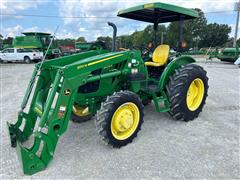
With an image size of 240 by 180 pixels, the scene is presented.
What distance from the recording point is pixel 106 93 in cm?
368

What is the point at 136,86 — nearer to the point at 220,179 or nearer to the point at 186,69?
the point at 186,69

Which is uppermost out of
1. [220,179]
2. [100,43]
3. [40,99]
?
[100,43]

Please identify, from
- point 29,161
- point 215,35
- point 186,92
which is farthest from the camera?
point 215,35

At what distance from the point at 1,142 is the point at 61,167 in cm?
135

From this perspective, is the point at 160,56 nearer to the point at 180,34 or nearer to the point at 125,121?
the point at 180,34

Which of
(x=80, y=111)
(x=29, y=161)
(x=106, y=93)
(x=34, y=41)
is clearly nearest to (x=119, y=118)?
(x=106, y=93)

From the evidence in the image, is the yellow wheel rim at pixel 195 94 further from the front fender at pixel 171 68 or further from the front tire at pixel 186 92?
the front fender at pixel 171 68

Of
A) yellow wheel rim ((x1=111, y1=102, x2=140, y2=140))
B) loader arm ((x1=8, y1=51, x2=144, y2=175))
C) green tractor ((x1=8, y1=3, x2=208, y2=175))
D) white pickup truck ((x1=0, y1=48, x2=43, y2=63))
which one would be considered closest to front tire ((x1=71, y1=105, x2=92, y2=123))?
green tractor ((x1=8, y1=3, x2=208, y2=175))

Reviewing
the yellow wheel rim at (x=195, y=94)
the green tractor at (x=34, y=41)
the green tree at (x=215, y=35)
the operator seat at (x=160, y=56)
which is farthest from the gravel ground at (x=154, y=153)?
the green tree at (x=215, y=35)

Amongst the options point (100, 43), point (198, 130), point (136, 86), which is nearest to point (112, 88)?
point (136, 86)

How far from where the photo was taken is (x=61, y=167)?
2836mm

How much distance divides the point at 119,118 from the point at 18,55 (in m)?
19.3

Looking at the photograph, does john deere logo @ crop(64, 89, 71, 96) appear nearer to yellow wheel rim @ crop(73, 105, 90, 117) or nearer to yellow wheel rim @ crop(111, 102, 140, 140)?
yellow wheel rim @ crop(111, 102, 140, 140)

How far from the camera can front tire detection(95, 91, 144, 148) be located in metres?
3.09
